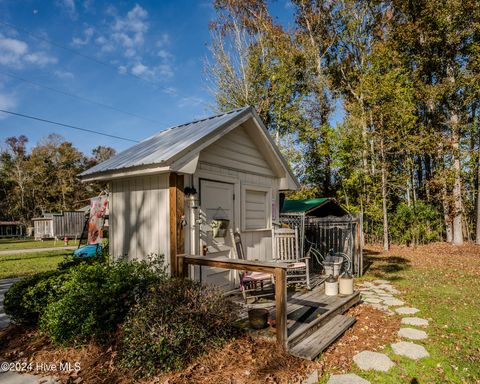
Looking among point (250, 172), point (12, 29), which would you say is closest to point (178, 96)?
point (12, 29)

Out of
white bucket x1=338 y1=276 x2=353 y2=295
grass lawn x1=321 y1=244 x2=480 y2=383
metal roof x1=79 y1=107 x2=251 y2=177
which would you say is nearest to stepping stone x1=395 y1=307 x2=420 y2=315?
grass lawn x1=321 y1=244 x2=480 y2=383

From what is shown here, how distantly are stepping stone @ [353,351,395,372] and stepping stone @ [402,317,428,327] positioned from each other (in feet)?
4.76

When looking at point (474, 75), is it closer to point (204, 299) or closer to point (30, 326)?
point (204, 299)

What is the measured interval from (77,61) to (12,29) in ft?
11.0

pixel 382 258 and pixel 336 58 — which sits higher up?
pixel 336 58

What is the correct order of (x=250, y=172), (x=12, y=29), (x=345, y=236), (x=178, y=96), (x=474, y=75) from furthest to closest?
(x=178, y=96) < (x=474, y=75) < (x=12, y=29) < (x=345, y=236) < (x=250, y=172)

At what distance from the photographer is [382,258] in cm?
1145

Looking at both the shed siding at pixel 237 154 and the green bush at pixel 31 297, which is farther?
the shed siding at pixel 237 154

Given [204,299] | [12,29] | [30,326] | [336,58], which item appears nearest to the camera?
[204,299]

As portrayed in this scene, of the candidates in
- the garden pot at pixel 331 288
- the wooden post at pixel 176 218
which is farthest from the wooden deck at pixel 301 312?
the wooden post at pixel 176 218

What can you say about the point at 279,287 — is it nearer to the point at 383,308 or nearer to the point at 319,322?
the point at 319,322

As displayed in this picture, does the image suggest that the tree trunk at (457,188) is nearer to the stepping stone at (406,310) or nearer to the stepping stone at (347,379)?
the stepping stone at (406,310)

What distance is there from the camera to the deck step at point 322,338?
357 centimetres

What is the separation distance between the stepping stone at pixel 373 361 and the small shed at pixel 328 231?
4.19m
